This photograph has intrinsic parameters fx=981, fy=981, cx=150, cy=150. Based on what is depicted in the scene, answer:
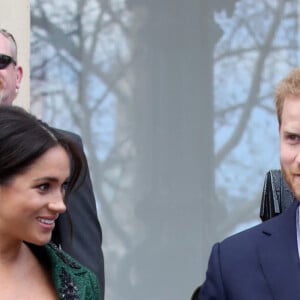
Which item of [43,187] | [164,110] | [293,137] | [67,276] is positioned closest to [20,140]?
[43,187]

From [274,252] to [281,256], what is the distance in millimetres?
27

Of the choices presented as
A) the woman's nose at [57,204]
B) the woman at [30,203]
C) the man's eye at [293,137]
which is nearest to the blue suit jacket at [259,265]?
the man's eye at [293,137]

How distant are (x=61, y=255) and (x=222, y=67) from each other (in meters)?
4.34

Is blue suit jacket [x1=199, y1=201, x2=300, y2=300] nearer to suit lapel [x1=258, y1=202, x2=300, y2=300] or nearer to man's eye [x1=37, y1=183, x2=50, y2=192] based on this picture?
suit lapel [x1=258, y1=202, x2=300, y2=300]

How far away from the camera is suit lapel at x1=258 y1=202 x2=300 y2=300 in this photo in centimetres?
281

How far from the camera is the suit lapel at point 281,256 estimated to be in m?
2.81

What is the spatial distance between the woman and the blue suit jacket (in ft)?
1.33

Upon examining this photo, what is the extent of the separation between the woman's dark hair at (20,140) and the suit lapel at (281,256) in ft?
2.16

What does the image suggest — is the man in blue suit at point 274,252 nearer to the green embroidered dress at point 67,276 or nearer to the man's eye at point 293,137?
the man's eye at point 293,137

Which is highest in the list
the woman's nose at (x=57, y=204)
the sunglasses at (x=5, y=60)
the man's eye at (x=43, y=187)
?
the sunglasses at (x=5, y=60)

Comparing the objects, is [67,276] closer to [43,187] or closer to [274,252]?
[43,187]

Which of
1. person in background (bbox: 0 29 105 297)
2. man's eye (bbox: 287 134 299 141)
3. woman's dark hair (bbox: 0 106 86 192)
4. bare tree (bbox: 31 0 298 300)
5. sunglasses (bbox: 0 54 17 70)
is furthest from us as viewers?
bare tree (bbox: 31 0 298 300)

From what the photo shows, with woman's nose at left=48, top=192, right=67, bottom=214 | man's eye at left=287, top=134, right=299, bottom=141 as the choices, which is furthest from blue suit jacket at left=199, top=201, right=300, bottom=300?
woman's nose at left=48, top=192, right=67, bottom=214

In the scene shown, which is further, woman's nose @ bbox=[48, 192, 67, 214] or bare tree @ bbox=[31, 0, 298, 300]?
bare tree @ bbox=[31, 0, 298, 300]
